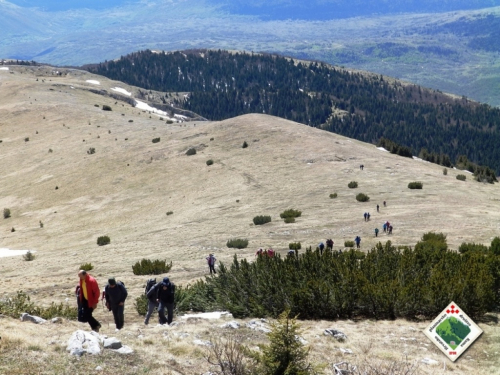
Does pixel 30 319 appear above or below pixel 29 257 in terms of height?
above

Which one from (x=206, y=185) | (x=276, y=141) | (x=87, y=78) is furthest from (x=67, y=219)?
(x=87, y=78)

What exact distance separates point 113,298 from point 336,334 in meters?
6.67

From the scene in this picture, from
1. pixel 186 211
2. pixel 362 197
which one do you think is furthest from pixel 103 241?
pixel 362 197

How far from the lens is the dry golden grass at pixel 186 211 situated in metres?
12.8

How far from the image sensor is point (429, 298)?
15664 mm

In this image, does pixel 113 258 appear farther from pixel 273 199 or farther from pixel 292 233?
pixel 273 199

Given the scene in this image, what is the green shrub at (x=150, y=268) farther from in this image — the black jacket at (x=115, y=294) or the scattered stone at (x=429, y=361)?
the scattered stone at (x=429, y=361)

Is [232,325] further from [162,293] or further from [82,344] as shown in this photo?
[82,344]

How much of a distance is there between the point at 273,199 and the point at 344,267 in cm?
2385

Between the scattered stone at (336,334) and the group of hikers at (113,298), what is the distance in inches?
198

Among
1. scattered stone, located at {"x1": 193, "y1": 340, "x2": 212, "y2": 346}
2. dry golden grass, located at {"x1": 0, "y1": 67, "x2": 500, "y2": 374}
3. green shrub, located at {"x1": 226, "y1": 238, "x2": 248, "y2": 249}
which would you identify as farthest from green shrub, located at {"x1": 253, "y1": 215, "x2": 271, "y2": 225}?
scattered stone, located at {"x1": 193, "y1": 340, "x2": 212, "y2": 346}

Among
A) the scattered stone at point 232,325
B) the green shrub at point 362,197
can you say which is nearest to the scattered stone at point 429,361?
the scattered stone at point 232,325

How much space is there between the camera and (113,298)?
14602 mm

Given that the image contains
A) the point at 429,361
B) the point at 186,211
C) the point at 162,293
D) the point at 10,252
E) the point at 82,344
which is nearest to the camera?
the point at 82,344
